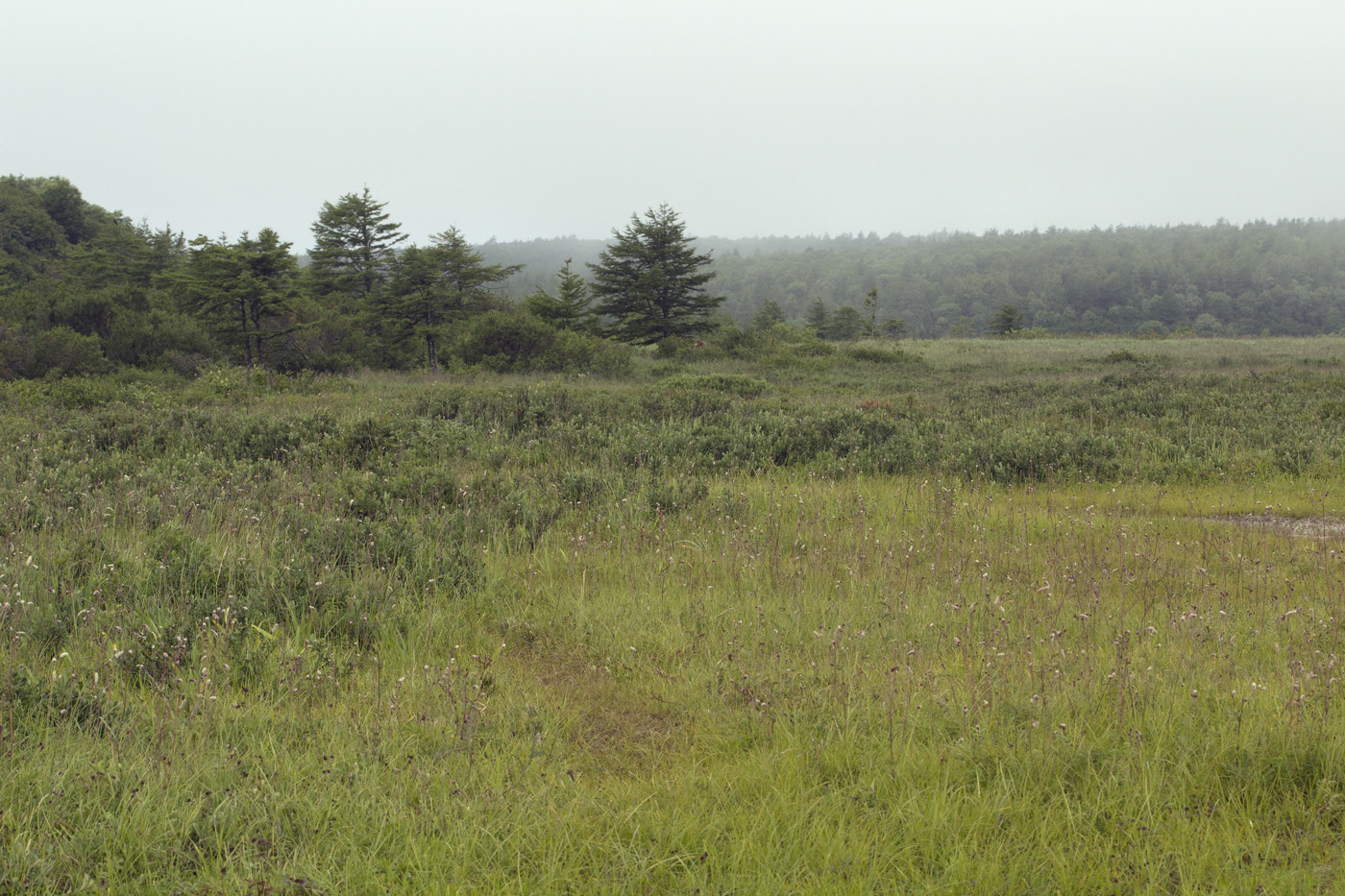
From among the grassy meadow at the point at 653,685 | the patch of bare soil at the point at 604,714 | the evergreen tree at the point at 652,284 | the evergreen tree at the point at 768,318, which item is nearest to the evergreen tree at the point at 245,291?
the evergreen tree at the point at 652,284

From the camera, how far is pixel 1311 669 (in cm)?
359

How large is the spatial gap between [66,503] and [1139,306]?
12385 centimetres

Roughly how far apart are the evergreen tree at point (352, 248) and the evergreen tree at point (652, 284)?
38.3 ft

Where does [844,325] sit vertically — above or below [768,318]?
below

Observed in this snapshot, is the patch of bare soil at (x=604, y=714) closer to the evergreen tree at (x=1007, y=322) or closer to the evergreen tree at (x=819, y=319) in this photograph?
the evergreen tree at (x=819, y=319)

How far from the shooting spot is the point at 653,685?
3781 millimetres

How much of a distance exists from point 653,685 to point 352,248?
4184cm

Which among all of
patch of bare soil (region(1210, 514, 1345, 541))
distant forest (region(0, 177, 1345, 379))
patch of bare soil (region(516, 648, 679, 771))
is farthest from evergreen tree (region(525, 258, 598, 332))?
patch of bare soil (region(516, 648, 679, 771))

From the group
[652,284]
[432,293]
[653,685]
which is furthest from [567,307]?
[653,685]

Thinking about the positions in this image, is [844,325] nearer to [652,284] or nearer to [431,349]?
[652,284]

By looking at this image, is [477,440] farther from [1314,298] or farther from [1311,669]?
[1314,298]

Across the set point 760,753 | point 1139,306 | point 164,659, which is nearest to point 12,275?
point 164,659

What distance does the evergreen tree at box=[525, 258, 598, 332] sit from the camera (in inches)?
1497

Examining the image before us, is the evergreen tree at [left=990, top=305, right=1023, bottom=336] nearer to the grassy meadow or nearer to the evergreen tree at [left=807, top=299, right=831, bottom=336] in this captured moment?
the evergreen tree at [left=807, top=299, right=831, bottom=336]
